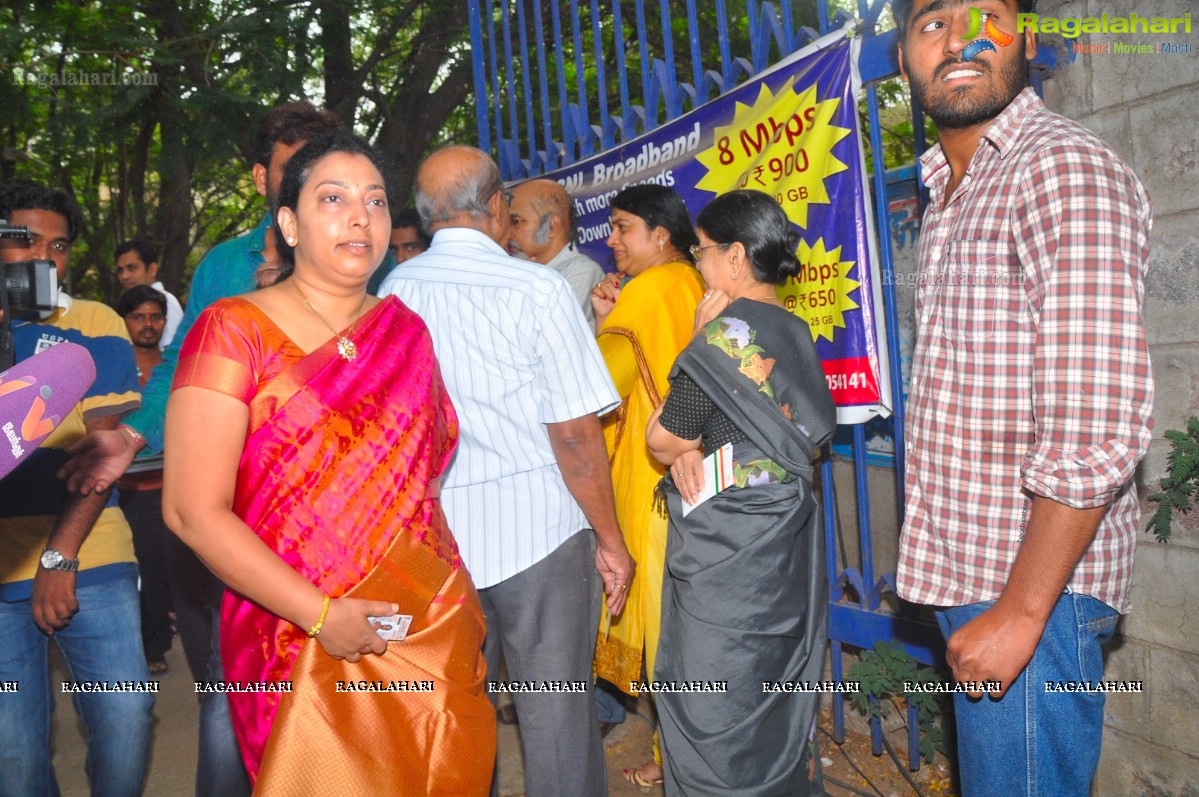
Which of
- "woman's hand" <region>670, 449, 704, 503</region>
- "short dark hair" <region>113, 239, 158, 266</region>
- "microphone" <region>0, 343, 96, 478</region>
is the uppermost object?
"short dark hair" <region>113, 239, 158, 266</region>

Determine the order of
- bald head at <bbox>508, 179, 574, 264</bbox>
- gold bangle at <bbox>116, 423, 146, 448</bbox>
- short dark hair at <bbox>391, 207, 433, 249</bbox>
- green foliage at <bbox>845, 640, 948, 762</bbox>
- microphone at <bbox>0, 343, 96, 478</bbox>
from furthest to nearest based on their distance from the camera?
1. short dark hair at <bbox>391, 207, 433, 249</bbox>
2. bald head at <bbox>508, 179, 574, 264</bbox>
3. green foliage at <bbox>845, 640, 948, 762</bbox>
4. gold bangle at <bbox>116, 423, 146, 448</bbox>
5. microphone at <bbox>0, 343, 96, 478</bbox>

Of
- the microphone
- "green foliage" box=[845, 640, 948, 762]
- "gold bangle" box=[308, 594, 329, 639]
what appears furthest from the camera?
"green foliage" box=[845, 640, 948, 762]

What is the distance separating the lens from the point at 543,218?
3883 mm

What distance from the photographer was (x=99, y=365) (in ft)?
8.12

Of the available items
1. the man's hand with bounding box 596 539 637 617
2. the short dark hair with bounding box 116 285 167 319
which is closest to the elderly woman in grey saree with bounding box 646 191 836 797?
the man's hand with bounding box 596 539 637 617

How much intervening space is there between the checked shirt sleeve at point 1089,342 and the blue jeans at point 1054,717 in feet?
0.94

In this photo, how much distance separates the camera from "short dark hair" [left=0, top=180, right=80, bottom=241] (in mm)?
2404

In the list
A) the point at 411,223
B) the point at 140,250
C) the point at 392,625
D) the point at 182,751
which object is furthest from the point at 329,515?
the point at 140,250

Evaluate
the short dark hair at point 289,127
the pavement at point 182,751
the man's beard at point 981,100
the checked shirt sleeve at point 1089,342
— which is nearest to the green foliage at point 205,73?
the pavement at point 182,751

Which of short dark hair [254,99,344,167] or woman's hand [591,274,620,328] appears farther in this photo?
woman's hand [591,274,620,328]

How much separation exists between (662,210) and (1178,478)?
1.83 meters

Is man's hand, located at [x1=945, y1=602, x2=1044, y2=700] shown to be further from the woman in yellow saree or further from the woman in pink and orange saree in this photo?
the woman in yellow saree

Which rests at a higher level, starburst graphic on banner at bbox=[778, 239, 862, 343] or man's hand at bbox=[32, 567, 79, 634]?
starburst graphic on banner at bbox=[778, 239, 862, 343]

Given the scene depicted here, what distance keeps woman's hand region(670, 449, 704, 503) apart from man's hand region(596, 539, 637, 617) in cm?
24
